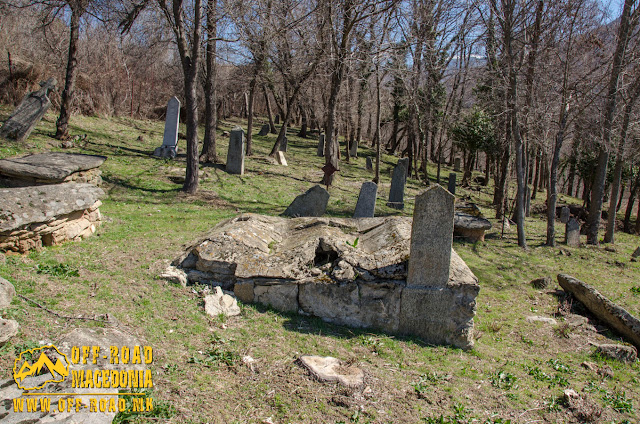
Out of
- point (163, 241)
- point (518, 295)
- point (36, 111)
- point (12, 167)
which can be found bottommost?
point (518, 295)

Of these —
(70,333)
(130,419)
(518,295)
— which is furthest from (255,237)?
(518,295)

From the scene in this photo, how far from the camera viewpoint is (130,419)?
11.6ft

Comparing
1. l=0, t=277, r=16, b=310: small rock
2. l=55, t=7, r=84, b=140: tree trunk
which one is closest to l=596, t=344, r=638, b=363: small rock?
l=0, t=277, r=16, b=310: small rock

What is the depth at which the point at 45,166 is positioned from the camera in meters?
8.20

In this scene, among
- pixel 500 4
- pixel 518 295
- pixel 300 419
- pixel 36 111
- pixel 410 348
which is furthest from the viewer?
pixel 36 111

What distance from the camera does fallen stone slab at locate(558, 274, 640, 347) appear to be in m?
7.44

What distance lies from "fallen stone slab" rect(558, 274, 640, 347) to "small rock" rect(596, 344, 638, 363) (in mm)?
791

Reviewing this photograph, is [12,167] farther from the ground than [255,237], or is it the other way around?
[12,167]

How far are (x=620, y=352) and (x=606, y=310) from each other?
57.5 inches

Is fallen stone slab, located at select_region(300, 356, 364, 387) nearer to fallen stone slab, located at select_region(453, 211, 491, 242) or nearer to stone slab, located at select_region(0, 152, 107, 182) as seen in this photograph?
stone slab, located at select_region(0, 152, 107, 182)

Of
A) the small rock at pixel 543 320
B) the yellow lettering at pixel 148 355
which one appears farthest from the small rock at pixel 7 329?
the small rock at pixel 543 320

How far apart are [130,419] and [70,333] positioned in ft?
A: 4.11

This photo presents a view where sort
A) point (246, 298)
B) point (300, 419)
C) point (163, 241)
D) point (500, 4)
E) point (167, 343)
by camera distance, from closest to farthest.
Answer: point (300, 419) < point (167, 343) < point (246, 298) < point (163, 241) < point (500, 4)

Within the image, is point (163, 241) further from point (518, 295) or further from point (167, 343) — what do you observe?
point (518, 295)
